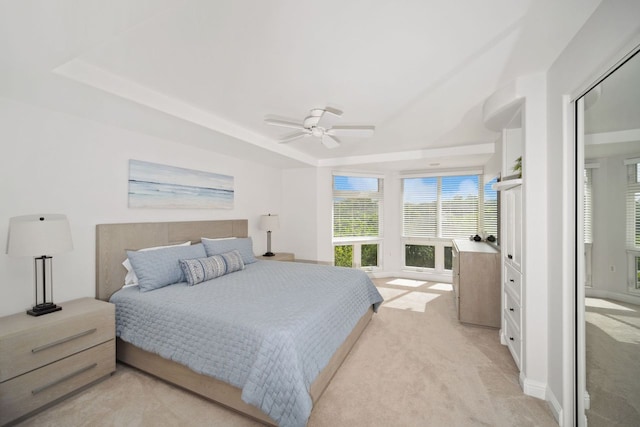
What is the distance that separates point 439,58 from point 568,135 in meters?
0.92

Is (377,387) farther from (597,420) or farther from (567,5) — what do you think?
(567,5)

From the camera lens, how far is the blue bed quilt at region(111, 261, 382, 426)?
1.59 meters

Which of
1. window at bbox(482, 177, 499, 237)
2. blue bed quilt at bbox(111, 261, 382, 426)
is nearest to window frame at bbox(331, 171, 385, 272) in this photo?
window at bbox(482, 177, 499, 237)

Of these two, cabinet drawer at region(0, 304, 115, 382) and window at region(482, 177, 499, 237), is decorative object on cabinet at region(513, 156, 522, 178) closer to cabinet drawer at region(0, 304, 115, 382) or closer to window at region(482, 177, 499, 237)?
window at region(482, 177, 499, 237)

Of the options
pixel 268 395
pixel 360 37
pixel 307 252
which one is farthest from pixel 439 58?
pixel 307 252

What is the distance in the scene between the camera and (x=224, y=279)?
2889 mm

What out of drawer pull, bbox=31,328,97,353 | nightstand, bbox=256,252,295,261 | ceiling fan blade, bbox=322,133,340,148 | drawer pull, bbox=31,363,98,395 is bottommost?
drawer pull, bbox=31,363,98,395

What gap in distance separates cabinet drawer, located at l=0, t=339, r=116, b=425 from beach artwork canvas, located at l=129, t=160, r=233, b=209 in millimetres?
1425

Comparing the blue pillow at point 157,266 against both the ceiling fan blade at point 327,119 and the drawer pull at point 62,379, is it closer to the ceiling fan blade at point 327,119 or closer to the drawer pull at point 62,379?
the drawer pull at point 62,379

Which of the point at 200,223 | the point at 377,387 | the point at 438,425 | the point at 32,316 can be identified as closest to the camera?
the point at 438,425

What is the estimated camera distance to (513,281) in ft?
8.14

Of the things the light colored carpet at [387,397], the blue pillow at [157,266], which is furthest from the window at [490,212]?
the blue pillow at [157,266]

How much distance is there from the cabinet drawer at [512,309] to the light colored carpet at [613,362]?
2.53 ft

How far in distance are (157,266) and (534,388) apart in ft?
10.9
